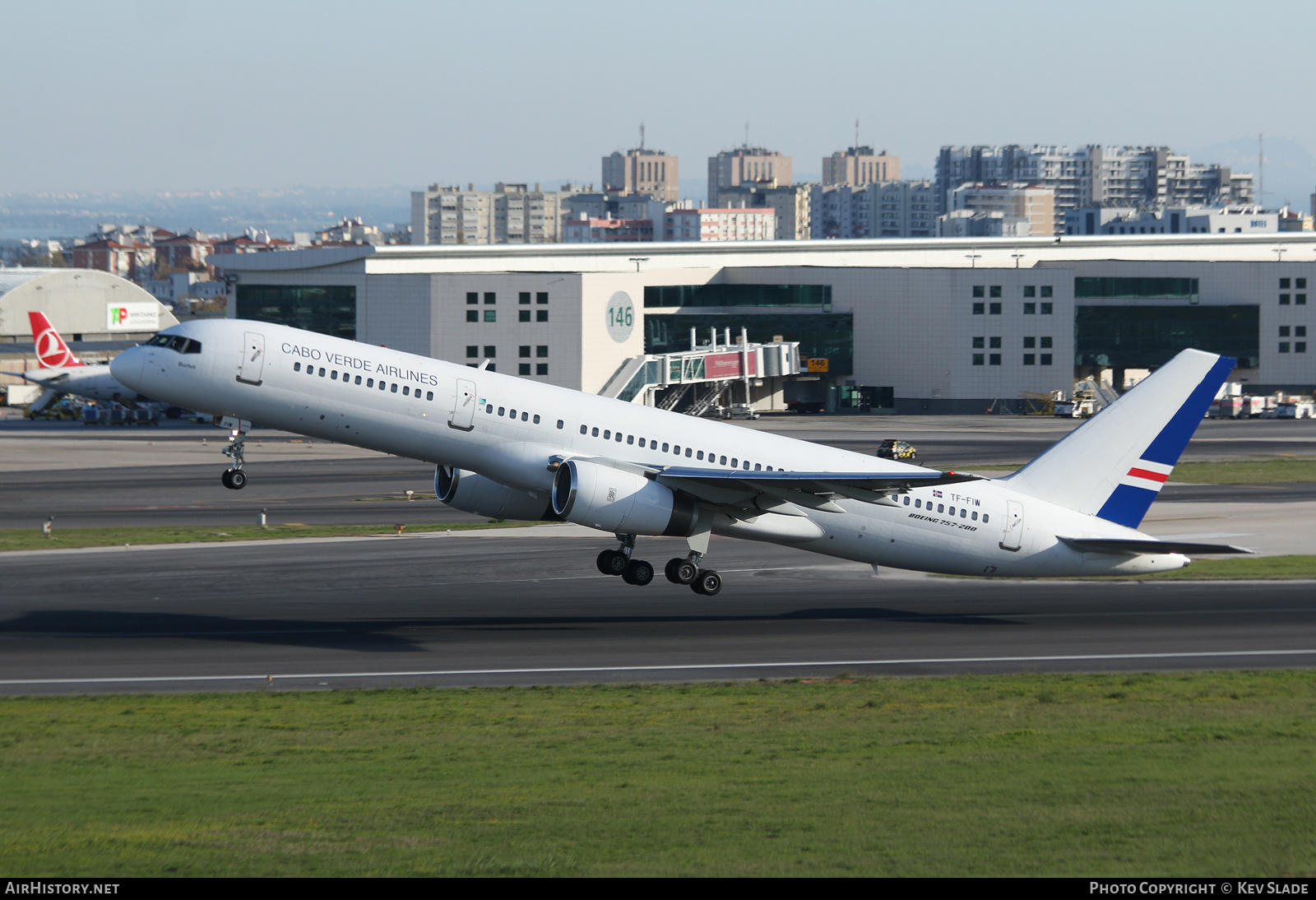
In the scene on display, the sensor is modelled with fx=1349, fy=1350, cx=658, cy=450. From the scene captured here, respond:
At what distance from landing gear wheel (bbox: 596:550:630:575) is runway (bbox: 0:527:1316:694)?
2280 mm

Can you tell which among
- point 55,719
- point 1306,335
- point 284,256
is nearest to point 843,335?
point 1306,335

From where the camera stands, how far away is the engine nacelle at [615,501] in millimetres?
40031

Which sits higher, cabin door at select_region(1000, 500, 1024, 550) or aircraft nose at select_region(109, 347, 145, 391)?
aircraft nose at select_region(109, 347, 145, 391)

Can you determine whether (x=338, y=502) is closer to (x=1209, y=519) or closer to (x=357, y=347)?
(x=357, y=347)

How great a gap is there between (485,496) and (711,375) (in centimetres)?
10088

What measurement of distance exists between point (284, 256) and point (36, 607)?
101 metres

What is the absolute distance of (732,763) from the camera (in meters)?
27.8

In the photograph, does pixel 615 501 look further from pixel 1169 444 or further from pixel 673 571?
pixel 1169 444

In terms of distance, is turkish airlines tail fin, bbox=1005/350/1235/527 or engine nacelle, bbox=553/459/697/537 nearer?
engine nacelle, bbox=553/459/697/537

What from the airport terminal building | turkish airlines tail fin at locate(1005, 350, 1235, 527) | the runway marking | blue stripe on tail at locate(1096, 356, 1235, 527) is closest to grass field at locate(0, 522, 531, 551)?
the runway marking

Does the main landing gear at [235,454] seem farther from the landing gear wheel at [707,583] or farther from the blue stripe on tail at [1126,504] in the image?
the blue stripe on tail at [1126,504]

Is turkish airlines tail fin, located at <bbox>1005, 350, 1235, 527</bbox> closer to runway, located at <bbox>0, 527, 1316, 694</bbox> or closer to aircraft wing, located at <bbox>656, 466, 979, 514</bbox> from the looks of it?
runway, located at <bbox>0, 527, 1316, 694</bbox>

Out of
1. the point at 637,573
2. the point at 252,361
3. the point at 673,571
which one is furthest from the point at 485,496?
the point at 252,361

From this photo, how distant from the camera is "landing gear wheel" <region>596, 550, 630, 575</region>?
4291 centimetres
